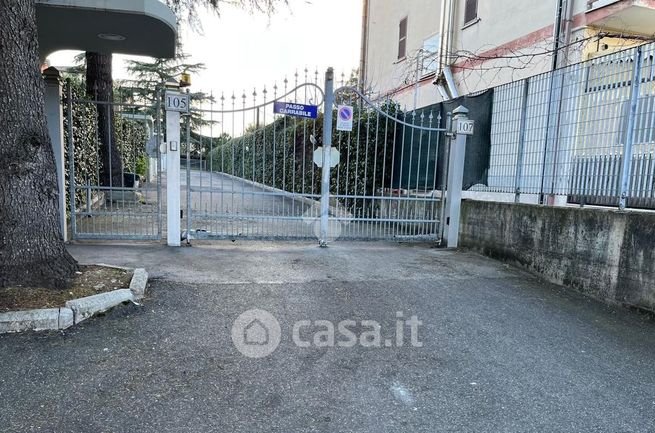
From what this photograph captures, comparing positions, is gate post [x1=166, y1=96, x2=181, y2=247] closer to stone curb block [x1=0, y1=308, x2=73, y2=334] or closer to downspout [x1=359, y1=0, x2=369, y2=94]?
stone curb block [x1=0, y1=308, x2=73, y2=334]

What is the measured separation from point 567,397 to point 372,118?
6.84 meters

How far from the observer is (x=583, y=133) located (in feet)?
16.6

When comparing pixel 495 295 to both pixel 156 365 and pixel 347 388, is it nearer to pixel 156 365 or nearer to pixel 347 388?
pixel 347 388

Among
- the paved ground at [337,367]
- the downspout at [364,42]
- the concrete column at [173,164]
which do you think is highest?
the downspout at [364,42]

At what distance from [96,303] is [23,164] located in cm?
137

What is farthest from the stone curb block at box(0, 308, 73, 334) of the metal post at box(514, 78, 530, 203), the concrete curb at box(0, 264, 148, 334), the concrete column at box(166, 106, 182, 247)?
the metal post at box(514, 78, 530, 203)

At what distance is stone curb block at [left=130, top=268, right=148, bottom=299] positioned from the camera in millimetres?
3959

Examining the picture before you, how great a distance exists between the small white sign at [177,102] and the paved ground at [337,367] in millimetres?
2298

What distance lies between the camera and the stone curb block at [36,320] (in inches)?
126

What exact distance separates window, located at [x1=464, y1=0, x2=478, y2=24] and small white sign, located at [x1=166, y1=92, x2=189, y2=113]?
25.4 feet

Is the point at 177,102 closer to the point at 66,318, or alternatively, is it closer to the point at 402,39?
A: the point at 66,318

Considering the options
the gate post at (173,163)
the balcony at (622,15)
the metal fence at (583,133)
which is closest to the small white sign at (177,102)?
the gate post at (173,163)

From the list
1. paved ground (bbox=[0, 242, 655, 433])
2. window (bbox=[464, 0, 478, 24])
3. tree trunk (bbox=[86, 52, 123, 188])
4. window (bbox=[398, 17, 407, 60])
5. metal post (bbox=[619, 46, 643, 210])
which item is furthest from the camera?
window (bbox=[398, 17, 407, 60])

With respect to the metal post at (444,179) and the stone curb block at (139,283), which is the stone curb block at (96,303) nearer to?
the stone curb block at (139,283)
